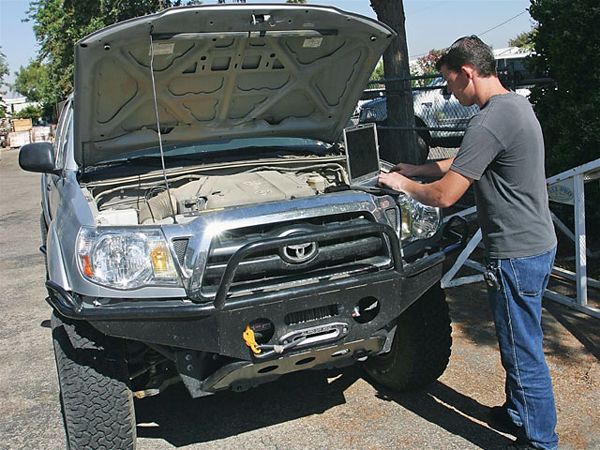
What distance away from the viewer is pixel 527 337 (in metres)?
3.30

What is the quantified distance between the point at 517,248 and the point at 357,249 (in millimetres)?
758

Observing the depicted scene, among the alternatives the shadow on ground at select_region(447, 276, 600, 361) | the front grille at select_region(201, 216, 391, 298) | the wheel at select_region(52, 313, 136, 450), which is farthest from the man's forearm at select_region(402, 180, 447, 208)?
the shadow on ground at select_region(447, 276, 600, 361)

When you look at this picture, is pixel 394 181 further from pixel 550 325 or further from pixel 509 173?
pixel 550 325

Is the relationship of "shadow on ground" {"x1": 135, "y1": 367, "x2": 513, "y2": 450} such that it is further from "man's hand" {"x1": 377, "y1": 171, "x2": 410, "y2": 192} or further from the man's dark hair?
the man's dark hair

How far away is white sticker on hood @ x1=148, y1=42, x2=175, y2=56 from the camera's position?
3728 millimetres

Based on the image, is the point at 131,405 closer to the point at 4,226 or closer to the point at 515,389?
the point at 515,389

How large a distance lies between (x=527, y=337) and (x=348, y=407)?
4.25 feet

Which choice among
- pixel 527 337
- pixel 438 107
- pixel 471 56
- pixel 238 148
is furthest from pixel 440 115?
pixel 527 337

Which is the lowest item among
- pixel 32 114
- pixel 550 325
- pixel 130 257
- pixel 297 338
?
pixel 550 325

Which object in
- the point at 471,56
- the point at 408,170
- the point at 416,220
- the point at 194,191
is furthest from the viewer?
the point at 194,191

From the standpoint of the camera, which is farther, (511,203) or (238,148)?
(238,148)

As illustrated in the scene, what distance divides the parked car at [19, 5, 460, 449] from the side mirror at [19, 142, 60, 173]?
0.04 ft

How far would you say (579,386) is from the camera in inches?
166

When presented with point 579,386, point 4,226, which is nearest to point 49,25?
point 4,226
